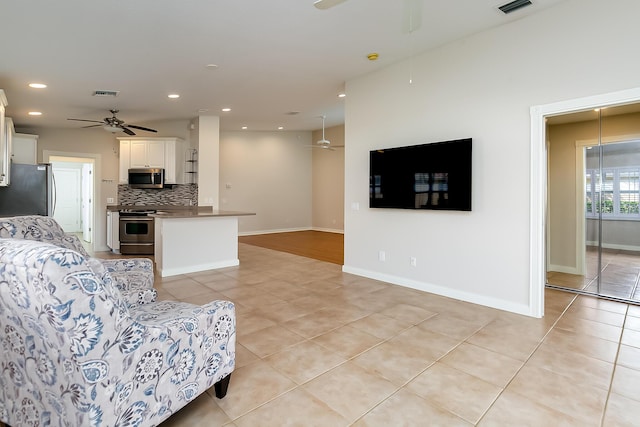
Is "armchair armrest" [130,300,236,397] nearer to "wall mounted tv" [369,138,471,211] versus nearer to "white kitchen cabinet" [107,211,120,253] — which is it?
"wall mounted tv" [369,138,471,211]

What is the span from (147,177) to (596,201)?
314 inches

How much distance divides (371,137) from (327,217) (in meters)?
5.69

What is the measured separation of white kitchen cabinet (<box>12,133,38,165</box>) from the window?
932 centimetres

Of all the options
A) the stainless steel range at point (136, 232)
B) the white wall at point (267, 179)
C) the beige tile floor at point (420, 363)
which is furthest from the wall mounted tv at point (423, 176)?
the white wall at point (267, 179)

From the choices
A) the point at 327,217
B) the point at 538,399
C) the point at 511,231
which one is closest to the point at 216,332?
the point at 538,399

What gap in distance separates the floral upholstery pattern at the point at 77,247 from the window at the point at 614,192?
525cm

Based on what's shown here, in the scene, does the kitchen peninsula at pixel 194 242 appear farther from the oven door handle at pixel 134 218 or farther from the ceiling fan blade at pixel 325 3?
the ceiling fan blade at pixel 325 3

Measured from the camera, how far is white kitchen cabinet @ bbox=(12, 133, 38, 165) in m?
6.16

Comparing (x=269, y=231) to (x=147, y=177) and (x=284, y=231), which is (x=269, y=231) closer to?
(x=284, y=231)

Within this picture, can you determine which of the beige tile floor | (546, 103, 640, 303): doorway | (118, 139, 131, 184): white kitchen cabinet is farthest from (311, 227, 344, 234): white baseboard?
the beige tile floor

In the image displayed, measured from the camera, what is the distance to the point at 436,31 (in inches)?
137

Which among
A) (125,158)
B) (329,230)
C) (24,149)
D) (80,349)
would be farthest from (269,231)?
(80,349)

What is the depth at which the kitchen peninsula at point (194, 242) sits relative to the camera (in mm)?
4910

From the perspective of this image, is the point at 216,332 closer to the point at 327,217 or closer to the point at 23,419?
the point at 23,419
